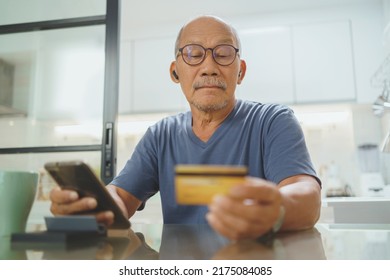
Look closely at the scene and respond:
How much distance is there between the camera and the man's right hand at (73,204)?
1.11 ft

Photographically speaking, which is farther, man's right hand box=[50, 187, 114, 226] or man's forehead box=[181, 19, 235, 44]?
man's forehead box=[181, 19, 235, 44]

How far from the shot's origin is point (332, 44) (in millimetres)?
1815

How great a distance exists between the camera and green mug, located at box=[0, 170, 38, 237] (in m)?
0.36

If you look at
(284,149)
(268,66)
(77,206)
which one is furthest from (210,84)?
(268,66)

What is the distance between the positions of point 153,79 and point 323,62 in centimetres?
92

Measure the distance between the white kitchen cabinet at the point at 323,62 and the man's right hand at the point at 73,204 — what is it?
5.34ft

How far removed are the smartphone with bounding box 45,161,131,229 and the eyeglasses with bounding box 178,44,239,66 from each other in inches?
9.2

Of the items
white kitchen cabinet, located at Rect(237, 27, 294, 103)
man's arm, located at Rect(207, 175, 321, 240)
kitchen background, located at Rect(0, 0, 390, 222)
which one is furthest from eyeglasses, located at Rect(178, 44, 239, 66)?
white kitchen cabinet, located at Rect(237, 27, 294, 103)

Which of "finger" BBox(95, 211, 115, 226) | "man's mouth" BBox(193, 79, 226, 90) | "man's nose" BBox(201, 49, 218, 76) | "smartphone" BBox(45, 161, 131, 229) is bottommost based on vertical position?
"finger" BBox(95, 211, 115, 226)

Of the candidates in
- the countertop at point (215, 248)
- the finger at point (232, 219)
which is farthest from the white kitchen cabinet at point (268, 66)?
the finger at point (232, 219)

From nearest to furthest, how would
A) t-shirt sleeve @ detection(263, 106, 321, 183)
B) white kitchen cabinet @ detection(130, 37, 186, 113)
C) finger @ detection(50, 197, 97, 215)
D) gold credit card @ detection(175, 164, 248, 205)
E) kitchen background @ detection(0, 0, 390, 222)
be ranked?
gold credit card @ detection(175, 164, 248, 205) → finger @ detection(50, 197, 97, 215) → t-shirt sleeve @ detection(263, 106, 321, 183) → kitchen background @ detection(0, 0, 390, 222) → white kitchen cabinet @ detection(130, 37, 186, 113)

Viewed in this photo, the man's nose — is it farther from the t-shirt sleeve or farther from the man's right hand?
the man's right hand

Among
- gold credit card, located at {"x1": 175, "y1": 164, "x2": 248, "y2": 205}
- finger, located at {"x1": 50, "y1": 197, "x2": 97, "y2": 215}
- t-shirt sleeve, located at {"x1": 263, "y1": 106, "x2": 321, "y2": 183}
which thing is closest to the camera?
gold credit card, located at {"x1": 175, "y1": 164, "x2": 248, "y2": 205}
